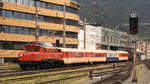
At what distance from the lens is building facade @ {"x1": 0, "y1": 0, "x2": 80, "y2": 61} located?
64438 mm

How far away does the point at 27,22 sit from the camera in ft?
225

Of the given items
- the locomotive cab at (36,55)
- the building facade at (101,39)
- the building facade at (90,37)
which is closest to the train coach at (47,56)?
the locomotive cab at (36,55)

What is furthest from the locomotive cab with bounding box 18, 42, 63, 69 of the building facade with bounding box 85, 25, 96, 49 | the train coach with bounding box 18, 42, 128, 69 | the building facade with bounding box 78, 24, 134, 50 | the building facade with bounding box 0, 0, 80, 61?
the building facade with bounding box 85, 25, 96, 49

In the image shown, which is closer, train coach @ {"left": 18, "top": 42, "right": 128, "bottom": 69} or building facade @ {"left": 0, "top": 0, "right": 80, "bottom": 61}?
train coach @ {"left": 18, "top": 42, "right": 128, "bottom": 69}

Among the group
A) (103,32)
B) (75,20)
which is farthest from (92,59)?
(103,32)

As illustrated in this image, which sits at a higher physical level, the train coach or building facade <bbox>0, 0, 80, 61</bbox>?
building facade <bbox>0, 0, 80, 61</bbox>

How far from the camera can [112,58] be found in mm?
71000

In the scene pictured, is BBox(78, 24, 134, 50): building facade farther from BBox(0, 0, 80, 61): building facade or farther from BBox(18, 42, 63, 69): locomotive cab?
BBox(18, 42, 63, 69): locomotive cab

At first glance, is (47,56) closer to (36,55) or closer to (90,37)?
(36,55)

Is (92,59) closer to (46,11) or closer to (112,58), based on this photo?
(112,58)

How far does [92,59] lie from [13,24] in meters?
22.8

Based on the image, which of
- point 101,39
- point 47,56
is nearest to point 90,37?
point 101,39

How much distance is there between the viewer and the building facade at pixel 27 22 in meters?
64.4

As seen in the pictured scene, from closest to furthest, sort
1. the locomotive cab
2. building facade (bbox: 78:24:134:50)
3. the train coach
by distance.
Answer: the locomotive cab
the train coach
building facade (bbox: 78:24:134:50)
